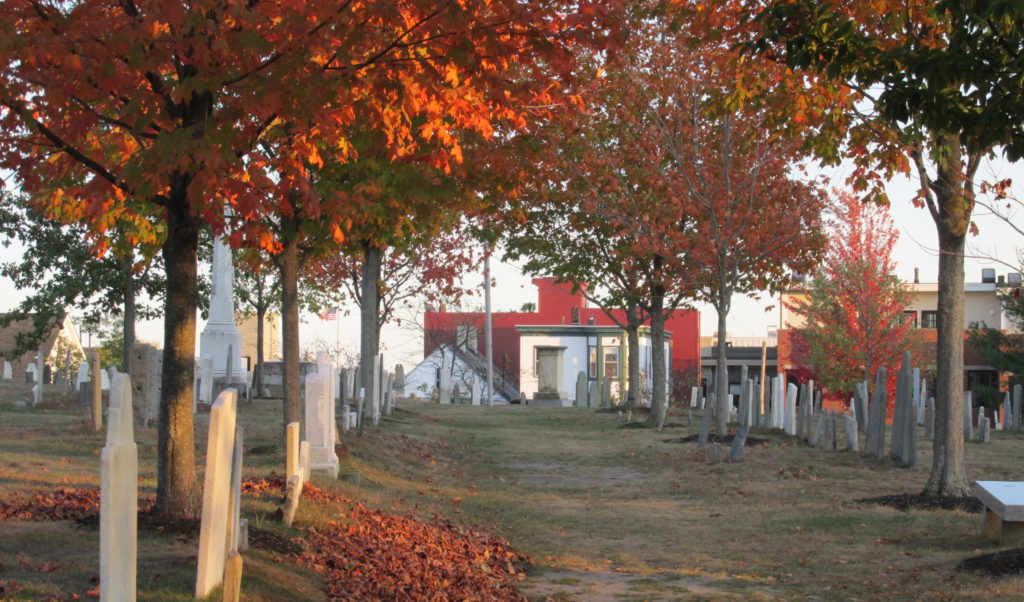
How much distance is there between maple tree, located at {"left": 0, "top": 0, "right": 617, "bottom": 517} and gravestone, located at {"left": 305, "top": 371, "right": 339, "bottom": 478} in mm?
3787

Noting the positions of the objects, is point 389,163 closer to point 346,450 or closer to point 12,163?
Result: point 346,450

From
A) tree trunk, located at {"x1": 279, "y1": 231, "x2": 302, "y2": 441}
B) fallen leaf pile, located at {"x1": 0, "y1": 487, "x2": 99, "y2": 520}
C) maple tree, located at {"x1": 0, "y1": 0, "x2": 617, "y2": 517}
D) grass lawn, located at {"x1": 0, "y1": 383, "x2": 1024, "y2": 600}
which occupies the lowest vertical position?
grass lawn, located at {"x1": 0, "y1": 383, "x2": 1024, "y2": 600}

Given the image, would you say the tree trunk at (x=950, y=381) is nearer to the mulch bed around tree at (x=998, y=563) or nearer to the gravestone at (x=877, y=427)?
the mulch bed around tree at (x=998, y=563)

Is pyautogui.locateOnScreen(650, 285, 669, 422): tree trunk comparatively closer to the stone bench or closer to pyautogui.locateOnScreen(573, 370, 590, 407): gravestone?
pyautogui.locateOnScreen(573, 370, 590, 407): gravestone

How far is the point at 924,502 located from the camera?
11.8 meters

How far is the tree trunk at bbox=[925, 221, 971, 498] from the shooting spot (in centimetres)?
1202

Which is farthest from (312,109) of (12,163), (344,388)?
(344,388)

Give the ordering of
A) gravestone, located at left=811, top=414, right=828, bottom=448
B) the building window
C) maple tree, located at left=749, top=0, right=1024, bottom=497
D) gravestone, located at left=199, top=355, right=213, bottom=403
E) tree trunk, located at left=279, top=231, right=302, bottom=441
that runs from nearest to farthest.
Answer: maple tree, located at left=749, top=0, right=1024, bottom=497 < tree trunk, located at left=279, top=231, right=302, bottom=441 < gravestone, located at left=811, top=414, right=828, bottom=448 < gravestone, located at left=199, top=355, right=213, bottom=403 < the building window

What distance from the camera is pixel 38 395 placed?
24984mm

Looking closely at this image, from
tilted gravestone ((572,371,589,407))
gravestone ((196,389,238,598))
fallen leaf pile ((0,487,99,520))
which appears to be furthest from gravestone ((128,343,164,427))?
tilted gravestone ((572,371,589,407))

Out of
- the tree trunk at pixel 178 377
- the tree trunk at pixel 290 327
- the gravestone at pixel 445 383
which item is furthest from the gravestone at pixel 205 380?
the gravestone at pixel 445 383

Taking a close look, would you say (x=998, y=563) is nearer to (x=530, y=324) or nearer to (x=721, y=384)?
(x=721, y=384)

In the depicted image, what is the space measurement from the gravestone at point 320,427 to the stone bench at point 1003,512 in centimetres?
670

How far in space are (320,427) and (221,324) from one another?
Answer: 15092 mm
